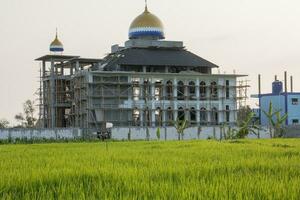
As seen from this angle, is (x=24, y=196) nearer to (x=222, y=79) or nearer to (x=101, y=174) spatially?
(x=101, y=174)

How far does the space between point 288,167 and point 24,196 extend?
5.40 m

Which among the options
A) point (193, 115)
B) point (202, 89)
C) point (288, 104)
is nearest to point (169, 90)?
point (193, 115)

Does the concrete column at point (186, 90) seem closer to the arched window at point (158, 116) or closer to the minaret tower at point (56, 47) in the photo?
the arched window at point (158, 116)

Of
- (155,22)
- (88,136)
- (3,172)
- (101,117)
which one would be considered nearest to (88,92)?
(101,117)

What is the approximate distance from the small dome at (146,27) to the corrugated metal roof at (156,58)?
174 centimetres

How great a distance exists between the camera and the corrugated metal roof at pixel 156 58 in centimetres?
5800

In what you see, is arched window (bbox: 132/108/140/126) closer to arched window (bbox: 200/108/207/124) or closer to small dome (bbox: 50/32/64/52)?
arched window (bbox: 200/108/207/124)

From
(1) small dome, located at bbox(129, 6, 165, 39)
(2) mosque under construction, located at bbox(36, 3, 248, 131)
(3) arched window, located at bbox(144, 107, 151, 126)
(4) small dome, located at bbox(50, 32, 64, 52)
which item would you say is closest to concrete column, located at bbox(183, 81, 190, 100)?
(2) mosque under construction, located at bbox(36, 3, 248, 131)

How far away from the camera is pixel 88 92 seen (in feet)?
180

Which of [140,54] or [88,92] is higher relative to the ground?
[140,54]

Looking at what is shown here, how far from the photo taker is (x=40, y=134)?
46625 mm

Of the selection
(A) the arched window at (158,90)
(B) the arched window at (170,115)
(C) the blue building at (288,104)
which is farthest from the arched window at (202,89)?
(C) the blue building at (288,104)

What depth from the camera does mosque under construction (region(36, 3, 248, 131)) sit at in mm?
55906

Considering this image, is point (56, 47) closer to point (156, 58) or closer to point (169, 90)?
point (156, 58)
